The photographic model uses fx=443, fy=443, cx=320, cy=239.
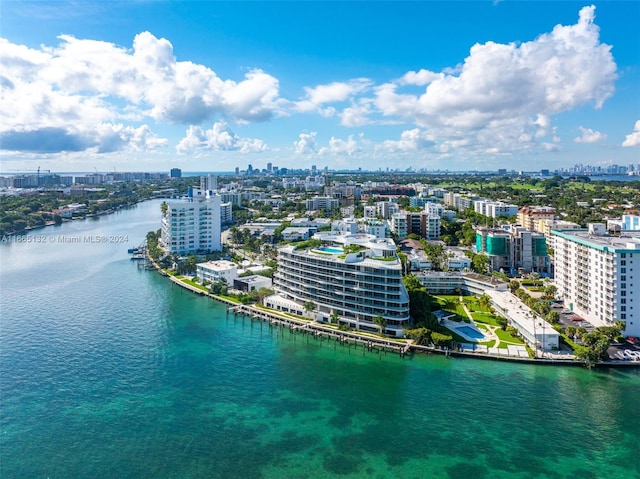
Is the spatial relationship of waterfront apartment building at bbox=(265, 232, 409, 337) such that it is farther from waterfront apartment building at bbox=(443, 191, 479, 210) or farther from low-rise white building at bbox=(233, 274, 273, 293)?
waterfront apartment building at bbox=(443, 191, 479, 210)

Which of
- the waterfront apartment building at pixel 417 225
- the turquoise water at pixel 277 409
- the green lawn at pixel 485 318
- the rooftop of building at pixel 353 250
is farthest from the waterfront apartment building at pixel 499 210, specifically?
the turquoise water at pixel 277 409

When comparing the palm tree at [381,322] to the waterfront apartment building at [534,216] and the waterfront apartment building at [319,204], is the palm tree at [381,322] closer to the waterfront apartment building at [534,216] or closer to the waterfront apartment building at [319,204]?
the waterfront apartment building at [534,216]

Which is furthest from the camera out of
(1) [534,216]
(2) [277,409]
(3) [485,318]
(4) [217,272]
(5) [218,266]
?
(1) [534,216]

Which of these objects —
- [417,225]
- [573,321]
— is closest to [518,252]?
[573,321]

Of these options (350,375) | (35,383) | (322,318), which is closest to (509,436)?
(350,375)

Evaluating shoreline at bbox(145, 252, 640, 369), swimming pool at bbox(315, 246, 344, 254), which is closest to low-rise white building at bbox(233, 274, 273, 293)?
shoreline at bbox(145, 252, 640, 369)

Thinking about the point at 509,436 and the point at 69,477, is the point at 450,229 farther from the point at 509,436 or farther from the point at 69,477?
the point at 69,477

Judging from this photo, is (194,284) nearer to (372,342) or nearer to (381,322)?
(381,322)
